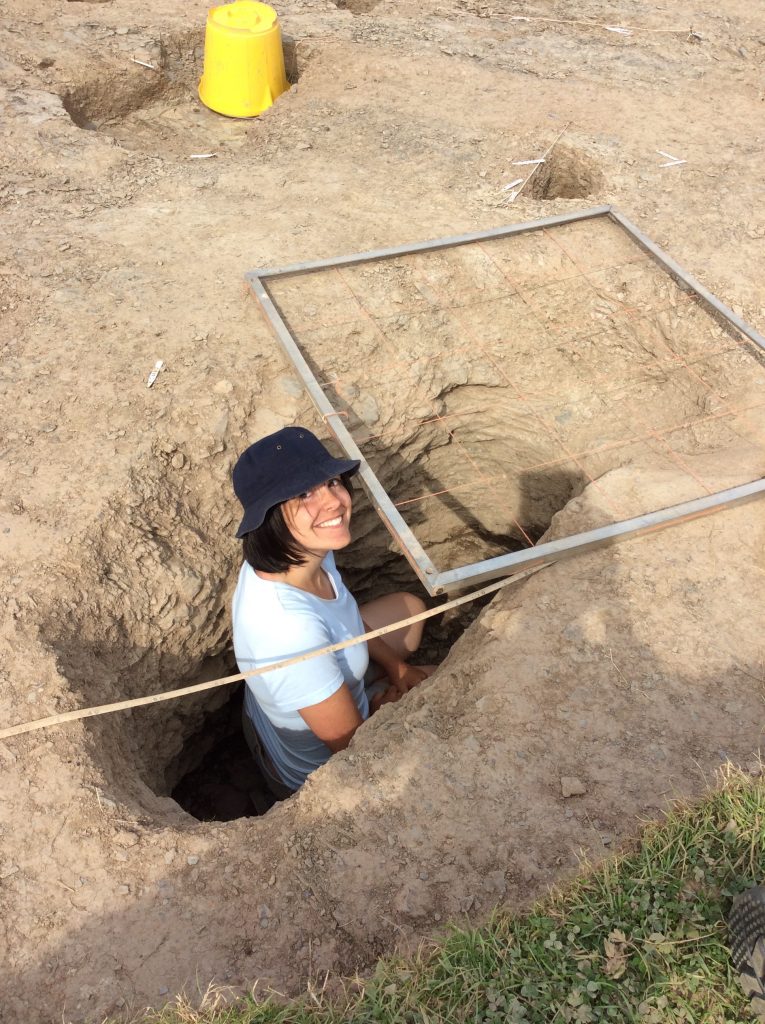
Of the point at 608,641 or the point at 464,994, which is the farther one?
the point at 608,641

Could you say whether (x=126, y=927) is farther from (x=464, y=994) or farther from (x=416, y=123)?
(x=416, y=123)

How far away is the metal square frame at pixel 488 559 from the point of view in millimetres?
3324

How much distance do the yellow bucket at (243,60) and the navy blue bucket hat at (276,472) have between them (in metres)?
5.05

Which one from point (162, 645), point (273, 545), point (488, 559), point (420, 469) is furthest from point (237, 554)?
point (420, 469)

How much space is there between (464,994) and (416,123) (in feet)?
19.8

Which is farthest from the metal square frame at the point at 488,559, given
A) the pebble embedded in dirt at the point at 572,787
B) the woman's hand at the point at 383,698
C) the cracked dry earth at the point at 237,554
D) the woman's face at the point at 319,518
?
the pebble embedded in dirt at the point at 572,787

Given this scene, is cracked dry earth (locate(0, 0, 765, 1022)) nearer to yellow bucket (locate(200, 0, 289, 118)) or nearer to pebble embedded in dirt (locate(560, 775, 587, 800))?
pebble embedded in dirt (locate(560, 775, 587, 800))

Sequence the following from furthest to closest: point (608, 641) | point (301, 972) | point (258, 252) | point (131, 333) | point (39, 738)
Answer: point (258, 252)
point (131, 333)
point (608, 641)
point (39, 738)
point (301, 972)

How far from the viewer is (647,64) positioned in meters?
7.21

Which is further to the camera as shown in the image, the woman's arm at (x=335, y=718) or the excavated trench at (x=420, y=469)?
the excavated trench at (x=420, y=469)

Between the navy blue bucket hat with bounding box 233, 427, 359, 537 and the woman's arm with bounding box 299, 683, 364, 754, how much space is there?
0.72m

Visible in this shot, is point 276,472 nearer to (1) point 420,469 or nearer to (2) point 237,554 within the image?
(2) point 237,554

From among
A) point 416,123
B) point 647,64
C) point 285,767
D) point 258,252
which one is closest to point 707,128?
point 647,64

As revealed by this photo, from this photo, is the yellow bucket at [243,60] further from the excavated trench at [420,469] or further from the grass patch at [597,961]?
the grass patch at [597,961]
